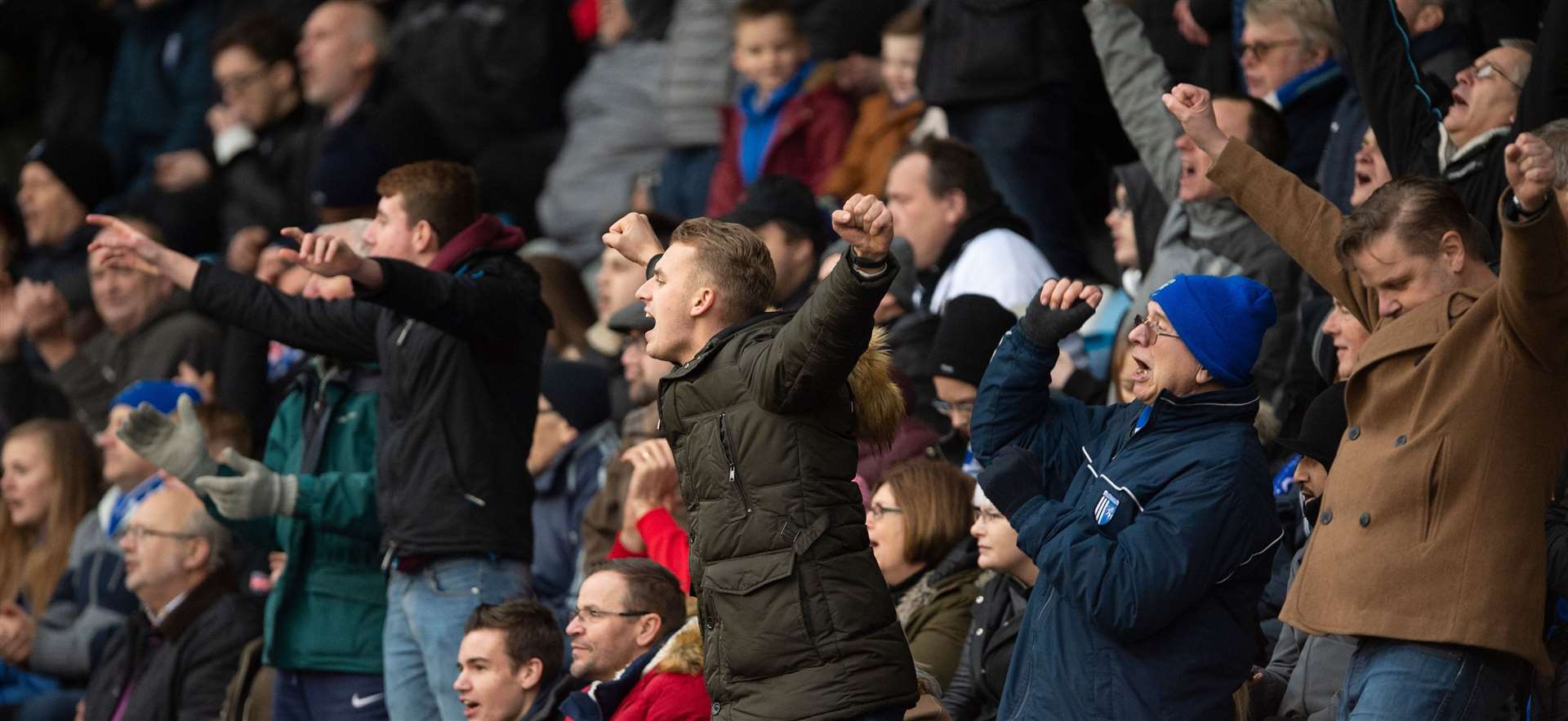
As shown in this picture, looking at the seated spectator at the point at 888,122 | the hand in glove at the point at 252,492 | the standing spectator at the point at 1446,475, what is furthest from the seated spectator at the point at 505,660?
the seated spectator at the point at 888,122

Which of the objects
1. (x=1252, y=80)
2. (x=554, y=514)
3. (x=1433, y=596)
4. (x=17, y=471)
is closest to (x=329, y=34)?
(x=17, y=471)

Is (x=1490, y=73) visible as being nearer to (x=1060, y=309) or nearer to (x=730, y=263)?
(x=1060, y=309)

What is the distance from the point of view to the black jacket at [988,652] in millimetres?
5383

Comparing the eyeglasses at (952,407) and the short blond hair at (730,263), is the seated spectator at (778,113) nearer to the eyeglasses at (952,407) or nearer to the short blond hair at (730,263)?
the eyeglasses at (952,407)

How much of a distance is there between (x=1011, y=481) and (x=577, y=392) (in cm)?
387

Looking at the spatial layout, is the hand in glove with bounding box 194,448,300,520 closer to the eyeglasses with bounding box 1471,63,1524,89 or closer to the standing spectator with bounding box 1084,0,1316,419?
A: the standing spectator with bounding box 1084,0,1316,419

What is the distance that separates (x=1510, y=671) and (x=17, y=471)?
6510 mm

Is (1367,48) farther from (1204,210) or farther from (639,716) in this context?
(639,716)

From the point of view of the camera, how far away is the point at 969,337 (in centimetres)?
621

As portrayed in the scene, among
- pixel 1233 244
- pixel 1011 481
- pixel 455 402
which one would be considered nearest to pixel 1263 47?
pixel 1233 244

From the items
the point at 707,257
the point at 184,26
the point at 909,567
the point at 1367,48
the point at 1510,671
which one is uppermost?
the point at 707,257

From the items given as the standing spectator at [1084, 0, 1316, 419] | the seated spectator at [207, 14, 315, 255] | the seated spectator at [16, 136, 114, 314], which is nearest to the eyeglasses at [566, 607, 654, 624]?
the standing spectator at [1084, 0, 1316, 419]

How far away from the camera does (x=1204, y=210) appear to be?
6.74 metres

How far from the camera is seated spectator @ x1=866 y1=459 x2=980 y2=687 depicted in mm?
5836
